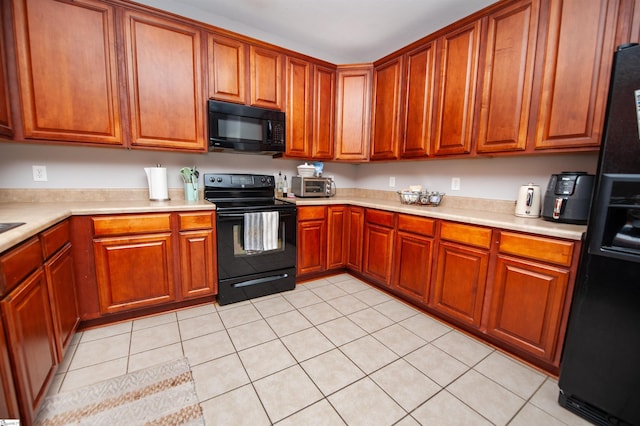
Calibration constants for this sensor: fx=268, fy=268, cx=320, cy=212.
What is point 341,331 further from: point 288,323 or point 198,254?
point 198,254

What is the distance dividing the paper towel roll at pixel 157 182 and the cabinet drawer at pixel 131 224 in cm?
40

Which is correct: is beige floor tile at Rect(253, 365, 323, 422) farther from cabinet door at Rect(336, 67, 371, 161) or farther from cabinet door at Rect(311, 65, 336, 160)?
cabinet door at Rect(336, 67, 371, 161)

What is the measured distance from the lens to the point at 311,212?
2.76 metres

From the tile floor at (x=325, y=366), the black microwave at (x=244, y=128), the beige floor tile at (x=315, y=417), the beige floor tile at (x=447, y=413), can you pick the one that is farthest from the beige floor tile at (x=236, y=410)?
the black microwave at (x=244, y=128)

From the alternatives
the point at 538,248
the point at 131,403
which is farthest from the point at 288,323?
the point at 538,248

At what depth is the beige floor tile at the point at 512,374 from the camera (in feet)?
4.88

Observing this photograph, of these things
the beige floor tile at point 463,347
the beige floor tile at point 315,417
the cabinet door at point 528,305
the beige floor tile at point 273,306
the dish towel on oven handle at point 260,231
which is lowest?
the beige floor tile at point 315,417

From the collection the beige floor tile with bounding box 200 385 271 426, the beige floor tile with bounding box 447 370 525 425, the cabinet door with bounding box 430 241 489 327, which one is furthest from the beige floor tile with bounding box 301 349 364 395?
the cabinet door with bounding box 430 241 489 327


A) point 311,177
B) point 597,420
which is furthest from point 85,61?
point 597,420

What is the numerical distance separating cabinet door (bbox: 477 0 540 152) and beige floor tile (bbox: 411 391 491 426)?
165 centimetres

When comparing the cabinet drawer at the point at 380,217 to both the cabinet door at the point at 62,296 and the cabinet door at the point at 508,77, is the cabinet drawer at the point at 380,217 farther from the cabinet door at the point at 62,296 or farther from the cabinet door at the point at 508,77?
the cabinet door at the point at 62,296

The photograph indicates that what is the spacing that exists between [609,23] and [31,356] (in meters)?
3.28

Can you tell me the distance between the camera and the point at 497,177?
225cm

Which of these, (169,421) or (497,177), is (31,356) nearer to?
(169,421)
